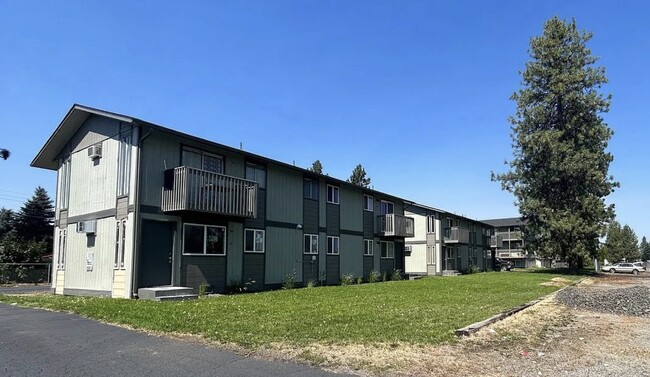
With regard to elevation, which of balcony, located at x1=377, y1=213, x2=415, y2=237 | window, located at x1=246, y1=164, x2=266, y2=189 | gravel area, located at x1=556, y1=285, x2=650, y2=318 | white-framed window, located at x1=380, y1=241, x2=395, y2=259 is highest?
window, located at x1=246, y1=164, x2=266, y2=189

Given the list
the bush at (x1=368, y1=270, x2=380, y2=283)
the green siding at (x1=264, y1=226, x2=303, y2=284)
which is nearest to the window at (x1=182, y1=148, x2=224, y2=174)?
the green siding at (x1=264, y1=226, x2=303, y2=284)

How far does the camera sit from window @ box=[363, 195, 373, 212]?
30.8 m

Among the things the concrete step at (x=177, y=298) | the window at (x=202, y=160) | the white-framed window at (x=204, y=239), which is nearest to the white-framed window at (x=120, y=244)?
the white-framed window at (x=204, y=239)

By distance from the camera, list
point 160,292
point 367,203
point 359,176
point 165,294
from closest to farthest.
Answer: point 160,292 → point 165,294 → point 367,203 → point 359,176

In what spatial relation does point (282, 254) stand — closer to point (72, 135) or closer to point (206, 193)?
point (206, 193)

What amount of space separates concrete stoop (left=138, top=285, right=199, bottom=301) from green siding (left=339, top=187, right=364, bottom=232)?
12732 millimetres

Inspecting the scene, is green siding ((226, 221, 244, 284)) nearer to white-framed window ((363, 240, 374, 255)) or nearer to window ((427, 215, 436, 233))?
white-framed window ((363, 240, 374, 255))

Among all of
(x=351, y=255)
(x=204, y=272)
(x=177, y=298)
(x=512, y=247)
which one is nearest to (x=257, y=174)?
Result: (x=204, y=272)

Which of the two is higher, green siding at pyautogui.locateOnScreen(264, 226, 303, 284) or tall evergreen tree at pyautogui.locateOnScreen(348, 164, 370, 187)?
tall evergreen tree at pyautogui.locateOnScreen(348, 164, 370, 187)

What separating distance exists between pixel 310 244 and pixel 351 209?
481 centimetres

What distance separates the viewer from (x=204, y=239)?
61.8ft

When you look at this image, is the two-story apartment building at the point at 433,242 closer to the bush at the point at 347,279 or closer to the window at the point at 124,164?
the bush at the point at 347,279

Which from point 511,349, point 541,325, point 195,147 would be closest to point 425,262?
point 195,147

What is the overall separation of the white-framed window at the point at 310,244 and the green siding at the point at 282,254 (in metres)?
0.55
